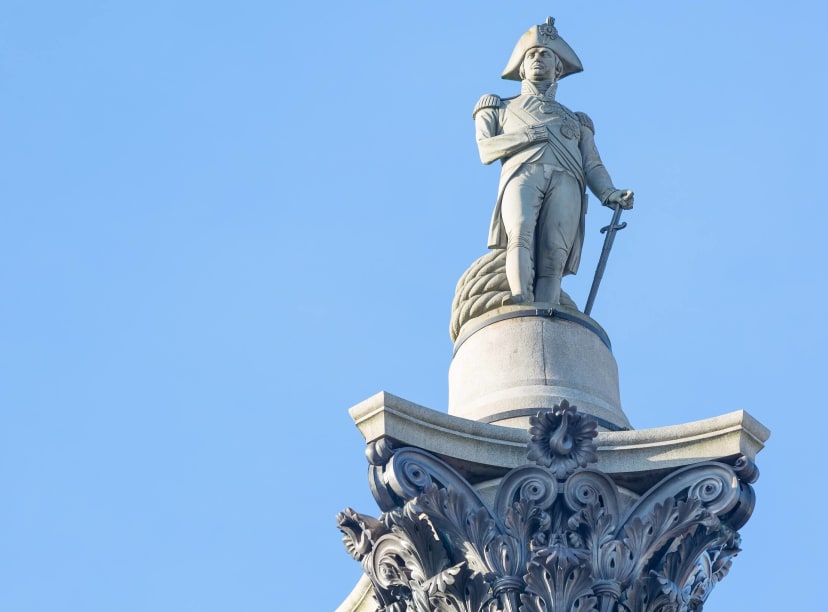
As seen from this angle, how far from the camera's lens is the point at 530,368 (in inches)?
891

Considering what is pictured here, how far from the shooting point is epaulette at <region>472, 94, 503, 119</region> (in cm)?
2545

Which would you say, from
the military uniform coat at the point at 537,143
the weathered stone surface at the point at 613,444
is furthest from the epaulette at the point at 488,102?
the weathered stone surface at the point at 613,444

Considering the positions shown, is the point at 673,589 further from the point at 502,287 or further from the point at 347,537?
the point at 502,287

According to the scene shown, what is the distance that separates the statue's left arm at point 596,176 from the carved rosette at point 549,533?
4866 millimetres

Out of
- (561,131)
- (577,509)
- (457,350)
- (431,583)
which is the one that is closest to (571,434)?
(577,509)

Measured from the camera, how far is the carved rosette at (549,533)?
1964cm

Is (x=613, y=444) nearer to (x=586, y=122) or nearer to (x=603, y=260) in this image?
(x=603, y=260)

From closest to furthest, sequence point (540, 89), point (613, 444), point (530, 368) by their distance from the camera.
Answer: point (613, 444)
point (530, 368)
point (540, 89)

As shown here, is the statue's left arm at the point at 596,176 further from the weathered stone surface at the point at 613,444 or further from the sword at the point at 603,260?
the weathered stone surface at the point at 613,444

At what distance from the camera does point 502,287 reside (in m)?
24.0

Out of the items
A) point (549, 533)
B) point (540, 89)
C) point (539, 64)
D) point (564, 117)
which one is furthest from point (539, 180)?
point (549, 533)

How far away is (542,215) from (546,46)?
3.00 metres

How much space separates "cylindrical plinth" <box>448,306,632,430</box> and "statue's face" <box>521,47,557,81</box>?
3945 millimetres

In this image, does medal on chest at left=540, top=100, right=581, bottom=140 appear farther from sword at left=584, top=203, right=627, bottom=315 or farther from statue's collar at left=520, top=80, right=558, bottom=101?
sword at left=584, top=203, right=627, bottom=315
